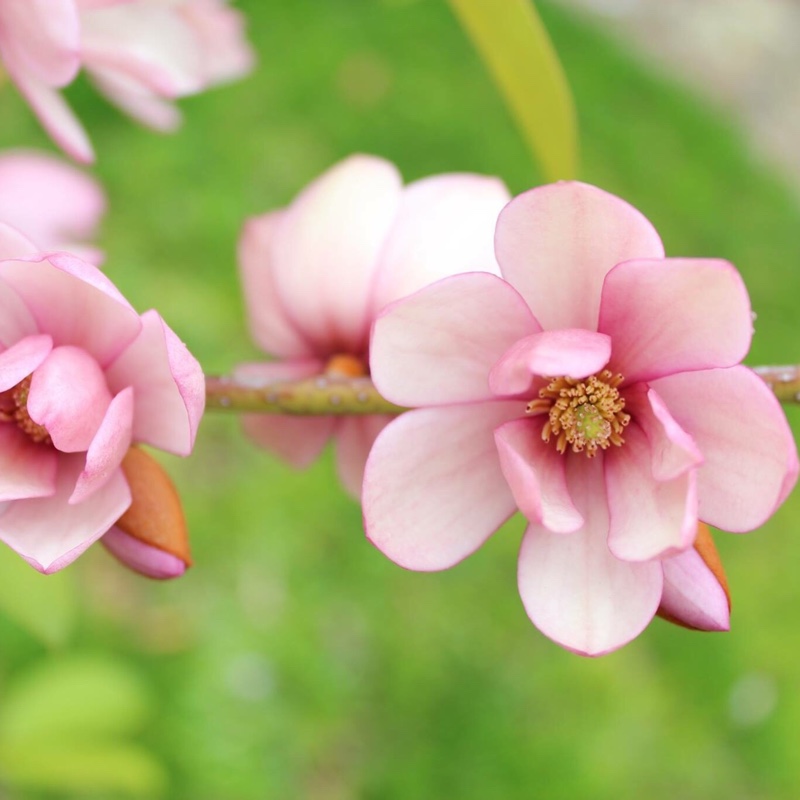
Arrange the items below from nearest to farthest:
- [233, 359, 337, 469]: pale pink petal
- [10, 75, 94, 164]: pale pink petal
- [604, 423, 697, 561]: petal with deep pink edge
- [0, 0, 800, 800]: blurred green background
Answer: [604, 423, 697, 561]: petal with deep pink edge, [10, 75, 94, 164]: pale pink petal, [233, 359, 337, 469]: pale pink petal, [0, 0, 800, 800]: blurred green background

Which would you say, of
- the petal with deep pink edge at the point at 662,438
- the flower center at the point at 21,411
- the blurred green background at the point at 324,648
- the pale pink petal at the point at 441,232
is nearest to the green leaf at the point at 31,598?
the flower center at the point at 21,411

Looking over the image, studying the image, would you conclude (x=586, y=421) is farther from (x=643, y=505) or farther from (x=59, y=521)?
(x=59, y=521)

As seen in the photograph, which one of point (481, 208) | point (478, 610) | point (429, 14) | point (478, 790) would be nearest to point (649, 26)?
point (429, 14)

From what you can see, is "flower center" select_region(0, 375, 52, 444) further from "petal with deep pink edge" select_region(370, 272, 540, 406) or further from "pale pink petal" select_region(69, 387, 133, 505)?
"petal with deep pink edge" select_region(370, 272, 540, 406)

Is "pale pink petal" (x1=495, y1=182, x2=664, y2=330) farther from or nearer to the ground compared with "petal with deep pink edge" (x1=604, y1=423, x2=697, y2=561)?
farther from the ground

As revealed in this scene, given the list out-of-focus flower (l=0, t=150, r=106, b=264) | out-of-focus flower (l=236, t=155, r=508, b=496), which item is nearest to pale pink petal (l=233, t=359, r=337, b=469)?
out-of-focus flower (l=236, t=155, r=508, b=496)

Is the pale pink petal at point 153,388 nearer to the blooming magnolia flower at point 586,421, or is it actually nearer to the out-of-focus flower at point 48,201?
the blooming magnolia flower at point 586,421
